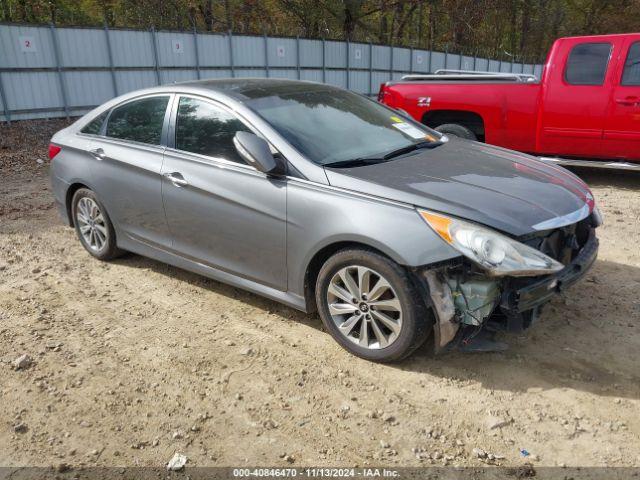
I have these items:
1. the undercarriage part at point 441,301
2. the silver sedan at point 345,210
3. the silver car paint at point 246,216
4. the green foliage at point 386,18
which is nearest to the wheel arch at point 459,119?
the silver sedan at point 345,210

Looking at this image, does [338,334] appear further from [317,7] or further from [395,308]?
[317,7]

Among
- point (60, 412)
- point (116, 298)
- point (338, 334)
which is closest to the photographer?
point (60, 412)

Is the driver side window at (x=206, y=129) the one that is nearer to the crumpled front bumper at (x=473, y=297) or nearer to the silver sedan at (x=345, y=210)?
the silver sedan at (x=345, y=210)

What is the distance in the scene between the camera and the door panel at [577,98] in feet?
23.0

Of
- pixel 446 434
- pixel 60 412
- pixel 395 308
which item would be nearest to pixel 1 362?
pixel 60 412

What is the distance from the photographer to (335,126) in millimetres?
3832

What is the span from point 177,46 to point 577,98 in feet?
36.2

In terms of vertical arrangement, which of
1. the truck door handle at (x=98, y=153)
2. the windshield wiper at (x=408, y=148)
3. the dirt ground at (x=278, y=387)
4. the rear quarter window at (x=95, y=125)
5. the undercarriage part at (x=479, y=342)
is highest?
the rear quarter window at (x=95, y=125)

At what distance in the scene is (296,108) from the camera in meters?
3.87

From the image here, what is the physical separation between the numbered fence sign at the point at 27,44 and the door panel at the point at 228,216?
10.2 meters

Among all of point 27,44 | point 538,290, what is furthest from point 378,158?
point 27,44

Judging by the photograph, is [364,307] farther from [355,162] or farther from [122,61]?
[122,61]

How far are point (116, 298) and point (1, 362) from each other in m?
0.99

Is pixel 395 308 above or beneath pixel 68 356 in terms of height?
above
